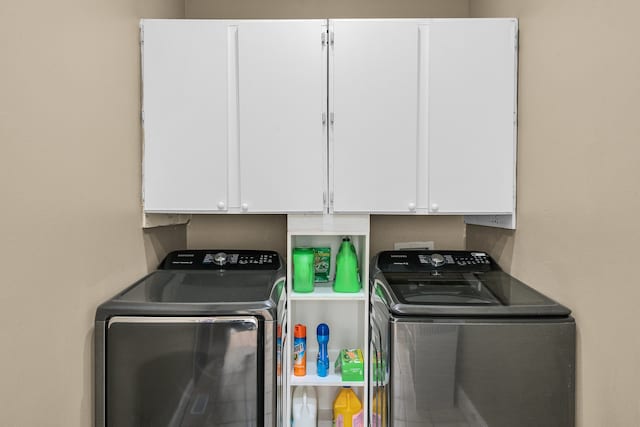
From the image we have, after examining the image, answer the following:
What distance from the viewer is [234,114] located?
177 cm

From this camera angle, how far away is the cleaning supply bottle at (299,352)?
1988 mm

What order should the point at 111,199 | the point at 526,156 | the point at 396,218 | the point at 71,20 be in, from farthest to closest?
the point at 396,218
the point at 526,156
the point at 111,199
the point at 71,20

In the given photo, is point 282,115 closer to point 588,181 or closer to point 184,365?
point 184,365

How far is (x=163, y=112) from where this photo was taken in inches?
69.2

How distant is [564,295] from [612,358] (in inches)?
10.6

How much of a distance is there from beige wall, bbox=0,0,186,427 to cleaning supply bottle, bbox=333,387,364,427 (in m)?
1.13

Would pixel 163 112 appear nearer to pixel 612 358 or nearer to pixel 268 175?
pixel 268 175

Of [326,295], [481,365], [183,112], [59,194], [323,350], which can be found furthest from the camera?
[323,350]

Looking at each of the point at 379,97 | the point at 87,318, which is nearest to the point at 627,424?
the point at 379,97

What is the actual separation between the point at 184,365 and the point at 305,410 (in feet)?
2.87

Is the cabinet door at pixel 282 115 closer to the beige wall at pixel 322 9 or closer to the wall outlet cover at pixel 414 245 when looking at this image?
the beige wall at pixel 322 9

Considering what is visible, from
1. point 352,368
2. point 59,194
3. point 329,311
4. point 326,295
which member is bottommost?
point 352,368

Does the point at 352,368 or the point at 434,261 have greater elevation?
the point at 434,261

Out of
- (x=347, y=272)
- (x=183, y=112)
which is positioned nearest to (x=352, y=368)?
(x=347, y=272)
